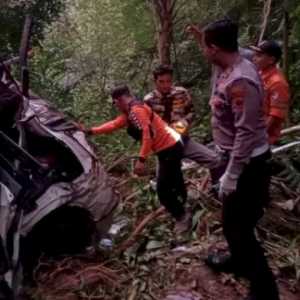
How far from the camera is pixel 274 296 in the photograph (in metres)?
3.82

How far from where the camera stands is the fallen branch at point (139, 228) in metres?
4.83

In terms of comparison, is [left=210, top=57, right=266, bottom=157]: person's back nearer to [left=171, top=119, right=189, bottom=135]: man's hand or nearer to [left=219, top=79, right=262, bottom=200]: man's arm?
[left=219, top=79, right=262, bottom=200]: man's arm

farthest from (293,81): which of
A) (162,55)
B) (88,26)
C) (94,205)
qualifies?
(94,205)

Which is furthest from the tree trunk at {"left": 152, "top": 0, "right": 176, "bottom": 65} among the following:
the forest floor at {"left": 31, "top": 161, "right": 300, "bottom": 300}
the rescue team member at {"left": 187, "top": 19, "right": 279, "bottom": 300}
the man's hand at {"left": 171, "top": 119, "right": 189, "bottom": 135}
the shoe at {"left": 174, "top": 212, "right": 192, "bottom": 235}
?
the rescue team member at {"left": 187, "top": 19, "right": 279, "bottom": 300}

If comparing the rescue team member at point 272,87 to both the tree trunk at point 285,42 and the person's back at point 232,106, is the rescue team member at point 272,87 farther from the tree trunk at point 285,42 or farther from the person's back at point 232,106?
the tree trunk at point 285,42

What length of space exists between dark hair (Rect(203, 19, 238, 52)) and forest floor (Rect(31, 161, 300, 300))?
1.75 meters

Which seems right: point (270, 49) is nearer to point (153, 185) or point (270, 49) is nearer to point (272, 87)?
point (272, 87)

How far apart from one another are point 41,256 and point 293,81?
473 cm

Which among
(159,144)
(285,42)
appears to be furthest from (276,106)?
(285,42)

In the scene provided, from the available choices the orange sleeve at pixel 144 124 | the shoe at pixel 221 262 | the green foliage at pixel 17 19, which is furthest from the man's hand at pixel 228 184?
the green foliage at pixel 17 19

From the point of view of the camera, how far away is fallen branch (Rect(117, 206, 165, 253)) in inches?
190

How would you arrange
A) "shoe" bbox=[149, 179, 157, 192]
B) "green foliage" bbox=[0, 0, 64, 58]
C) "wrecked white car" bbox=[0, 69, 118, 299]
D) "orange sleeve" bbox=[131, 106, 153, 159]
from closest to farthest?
1. "wrecked white car" bbox=[0, 69, 118, 299]
2. "orange sleeve" bbox=[131, 106, 153, 159]
3. "shoe" bbox=[149, 179, 157, 192]
4. "green foliage" bbox=[0, 0, 64, 58]

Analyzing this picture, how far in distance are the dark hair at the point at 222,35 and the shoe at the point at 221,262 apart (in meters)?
1.61

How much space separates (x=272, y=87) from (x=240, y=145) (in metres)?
1.41
